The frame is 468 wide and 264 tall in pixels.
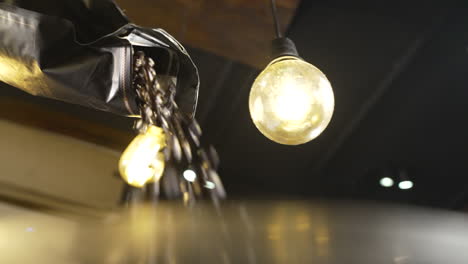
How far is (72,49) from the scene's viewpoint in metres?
1.08

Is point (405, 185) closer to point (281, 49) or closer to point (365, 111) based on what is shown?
point (365, 111)

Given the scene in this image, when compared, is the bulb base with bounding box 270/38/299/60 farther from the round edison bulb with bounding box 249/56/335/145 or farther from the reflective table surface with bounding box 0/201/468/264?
the reflective table surface with bounding box 0/201/468/264

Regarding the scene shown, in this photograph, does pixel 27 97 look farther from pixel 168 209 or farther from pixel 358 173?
pixel 358 173

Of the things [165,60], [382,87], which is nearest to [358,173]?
[382,87]

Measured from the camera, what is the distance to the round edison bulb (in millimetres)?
1350

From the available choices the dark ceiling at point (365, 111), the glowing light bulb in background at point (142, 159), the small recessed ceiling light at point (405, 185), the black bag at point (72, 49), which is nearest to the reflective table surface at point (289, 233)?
the dark ceiling at point (365, 111)

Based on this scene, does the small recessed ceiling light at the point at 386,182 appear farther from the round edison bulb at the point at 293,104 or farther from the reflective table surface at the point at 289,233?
the round edison bulb at the point at 293,104

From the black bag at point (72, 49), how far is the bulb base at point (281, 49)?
0.45m

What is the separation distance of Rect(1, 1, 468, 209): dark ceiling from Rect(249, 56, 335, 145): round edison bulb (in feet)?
3.88

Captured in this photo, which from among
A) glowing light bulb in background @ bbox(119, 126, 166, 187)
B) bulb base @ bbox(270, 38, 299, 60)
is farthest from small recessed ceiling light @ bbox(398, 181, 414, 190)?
bulb base @ bbox(270, 38, 299, 60)

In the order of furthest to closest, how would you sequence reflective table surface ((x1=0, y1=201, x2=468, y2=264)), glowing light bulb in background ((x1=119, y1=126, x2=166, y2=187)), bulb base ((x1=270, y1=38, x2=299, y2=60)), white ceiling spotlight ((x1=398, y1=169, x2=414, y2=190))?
reflective table surface ((x1=0, y1=201, x2=468, y2=264)), white ceiling spotlight ((x1=398, y1=169, x2=414, y2=190)), glowing light bulb in background ((x1=119, y1=126, x2=166, y2=187)), bulb base ((x1=270, y1=38, x2=299, y2=60))

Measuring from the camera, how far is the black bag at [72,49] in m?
1.05

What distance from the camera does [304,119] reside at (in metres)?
1.35

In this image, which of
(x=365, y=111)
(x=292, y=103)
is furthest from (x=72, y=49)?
(x=365, y=111)
